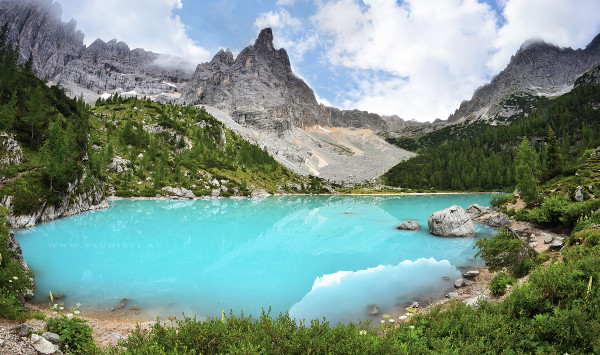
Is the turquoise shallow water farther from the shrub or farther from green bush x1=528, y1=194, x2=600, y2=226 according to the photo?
green bush x1=528, y1=194, x2=600, y2=226

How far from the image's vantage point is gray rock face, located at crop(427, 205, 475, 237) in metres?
35.7

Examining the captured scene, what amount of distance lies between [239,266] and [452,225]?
2848cm

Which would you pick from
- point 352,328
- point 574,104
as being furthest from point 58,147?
point 574,104

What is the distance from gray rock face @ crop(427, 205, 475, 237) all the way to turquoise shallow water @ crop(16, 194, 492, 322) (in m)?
1.38

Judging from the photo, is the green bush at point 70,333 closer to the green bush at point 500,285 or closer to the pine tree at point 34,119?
the green bush at point 500,285

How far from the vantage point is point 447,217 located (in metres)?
36.9

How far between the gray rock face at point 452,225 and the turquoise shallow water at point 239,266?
138 cm

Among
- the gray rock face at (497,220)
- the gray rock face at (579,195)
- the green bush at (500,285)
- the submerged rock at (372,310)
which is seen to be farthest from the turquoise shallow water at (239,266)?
the gray rock face at (579,195)

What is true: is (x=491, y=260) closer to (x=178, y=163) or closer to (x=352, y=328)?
(x=352, y=328)

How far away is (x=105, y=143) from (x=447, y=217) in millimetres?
118539

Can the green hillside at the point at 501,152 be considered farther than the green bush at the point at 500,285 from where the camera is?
Yes

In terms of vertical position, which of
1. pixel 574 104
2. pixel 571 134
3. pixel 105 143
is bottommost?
pixel 105 143

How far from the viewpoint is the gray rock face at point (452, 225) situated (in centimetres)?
3569

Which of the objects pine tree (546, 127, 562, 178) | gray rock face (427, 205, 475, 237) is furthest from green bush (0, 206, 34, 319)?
pine tree (546, 127, 562, 178)
